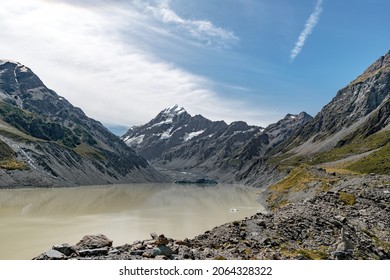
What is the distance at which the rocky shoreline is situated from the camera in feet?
90.2

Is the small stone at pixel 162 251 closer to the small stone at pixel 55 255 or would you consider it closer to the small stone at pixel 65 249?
the small stone at pixel 65 249

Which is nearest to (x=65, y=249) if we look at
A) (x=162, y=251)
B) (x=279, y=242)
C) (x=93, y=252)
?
(x=93, y=252)

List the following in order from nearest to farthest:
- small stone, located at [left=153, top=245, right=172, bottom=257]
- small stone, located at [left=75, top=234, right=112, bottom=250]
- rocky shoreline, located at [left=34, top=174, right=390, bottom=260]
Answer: small stone, located at [left=153, top=245, right=172, bottom=257] < rocky shoreline, located at [left=34, top=174, right=390, bottom=260] < small stone, located at [left=75, top=234, right=112, bottom=250]

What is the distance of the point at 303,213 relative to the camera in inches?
1769

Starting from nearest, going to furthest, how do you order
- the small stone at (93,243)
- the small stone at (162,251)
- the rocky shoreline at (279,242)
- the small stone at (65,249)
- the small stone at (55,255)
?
the small stone at (55,255), the small stone at (162,251), the small stone at (65,249), the rocky shoreline at (279,242), the small stone at (93,243)

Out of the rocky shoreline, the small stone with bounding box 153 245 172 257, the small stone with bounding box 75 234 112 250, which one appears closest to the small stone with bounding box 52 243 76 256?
the rocky shoreline

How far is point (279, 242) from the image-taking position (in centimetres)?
3600

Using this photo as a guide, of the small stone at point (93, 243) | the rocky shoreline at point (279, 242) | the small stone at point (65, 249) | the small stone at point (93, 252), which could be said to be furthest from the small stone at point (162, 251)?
the small stone at point (65, 249)

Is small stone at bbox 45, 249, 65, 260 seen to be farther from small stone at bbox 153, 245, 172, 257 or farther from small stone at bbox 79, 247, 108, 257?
small stone at bbox 153, 245, 172, 257

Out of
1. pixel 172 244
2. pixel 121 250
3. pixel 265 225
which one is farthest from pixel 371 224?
pixel 121 250

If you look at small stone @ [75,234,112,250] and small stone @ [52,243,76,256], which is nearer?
small stone @ [52,243,76,256]

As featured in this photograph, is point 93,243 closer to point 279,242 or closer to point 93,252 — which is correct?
point 93,252

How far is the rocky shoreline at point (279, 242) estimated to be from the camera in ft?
90.2
